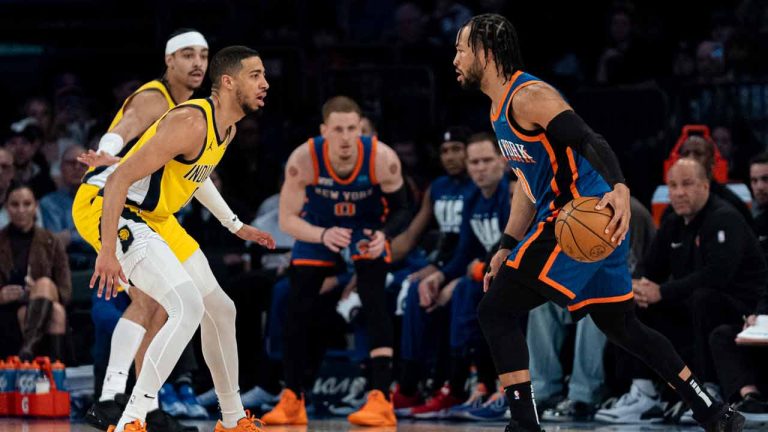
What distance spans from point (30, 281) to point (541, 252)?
16.3ft

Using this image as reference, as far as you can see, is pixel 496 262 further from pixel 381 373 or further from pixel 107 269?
pixel 381 373

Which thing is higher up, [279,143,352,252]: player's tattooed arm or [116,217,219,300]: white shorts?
[279,143,352,252]: player's tattooed arm

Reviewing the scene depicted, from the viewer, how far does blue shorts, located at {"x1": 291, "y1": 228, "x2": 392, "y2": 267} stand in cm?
841

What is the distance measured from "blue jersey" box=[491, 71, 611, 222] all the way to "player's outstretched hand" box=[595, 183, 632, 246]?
1.27ft

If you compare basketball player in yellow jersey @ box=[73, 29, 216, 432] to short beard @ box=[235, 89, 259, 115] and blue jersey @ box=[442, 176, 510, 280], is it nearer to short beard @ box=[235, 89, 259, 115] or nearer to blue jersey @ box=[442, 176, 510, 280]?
short beard @ box=[235, 89, 259, 115]

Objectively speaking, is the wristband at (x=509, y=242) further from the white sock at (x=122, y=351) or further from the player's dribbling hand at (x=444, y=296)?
the player's dribbling hand at (x=444, y=296)

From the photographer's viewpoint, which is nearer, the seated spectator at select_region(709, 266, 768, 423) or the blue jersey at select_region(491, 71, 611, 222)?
the blue jersey at select_region(491, 71, 611, 222)

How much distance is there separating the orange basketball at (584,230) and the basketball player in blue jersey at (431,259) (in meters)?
3.53

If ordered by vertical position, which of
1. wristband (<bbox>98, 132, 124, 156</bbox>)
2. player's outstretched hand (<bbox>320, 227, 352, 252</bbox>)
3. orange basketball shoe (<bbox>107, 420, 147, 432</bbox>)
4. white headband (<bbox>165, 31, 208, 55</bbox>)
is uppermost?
white headband (<bbox>165, 31, 208, 55</bbox>)

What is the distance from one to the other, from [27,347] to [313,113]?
3.47m

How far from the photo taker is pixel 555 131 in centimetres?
552

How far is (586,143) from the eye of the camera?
5426 mm

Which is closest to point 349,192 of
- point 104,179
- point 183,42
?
point 183,42

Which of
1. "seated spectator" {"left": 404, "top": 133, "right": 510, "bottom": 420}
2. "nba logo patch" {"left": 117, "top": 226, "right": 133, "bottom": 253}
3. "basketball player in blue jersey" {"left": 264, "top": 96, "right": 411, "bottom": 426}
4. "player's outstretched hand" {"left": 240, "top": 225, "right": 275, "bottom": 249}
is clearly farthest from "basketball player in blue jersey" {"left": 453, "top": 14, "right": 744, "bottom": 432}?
"seated spectator" {"left": 404, "top": 133, "right": 510, "bottom": 420}
